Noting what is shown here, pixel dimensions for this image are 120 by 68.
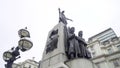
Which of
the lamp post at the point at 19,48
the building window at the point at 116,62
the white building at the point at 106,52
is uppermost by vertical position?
the white building at the point at 106,52

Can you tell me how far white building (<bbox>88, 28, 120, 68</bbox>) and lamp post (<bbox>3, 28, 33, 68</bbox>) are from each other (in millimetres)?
24486

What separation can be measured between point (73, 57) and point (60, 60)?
0.79m

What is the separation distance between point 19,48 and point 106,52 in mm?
31329

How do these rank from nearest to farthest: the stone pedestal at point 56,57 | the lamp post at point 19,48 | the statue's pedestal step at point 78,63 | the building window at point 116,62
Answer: the lamp post at point 19,48
the statue's pedestal step at point 78,63
the stone pedestal at point 56,57
the building window at point 116,62

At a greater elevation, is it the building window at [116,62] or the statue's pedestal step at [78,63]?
the building window at [116,62]

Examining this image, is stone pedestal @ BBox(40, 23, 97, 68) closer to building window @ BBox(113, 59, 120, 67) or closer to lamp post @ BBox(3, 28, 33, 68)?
lamp post @ BBox(3, 28, 33, 68)

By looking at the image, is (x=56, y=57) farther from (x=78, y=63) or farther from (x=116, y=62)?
(x=116, y=62)

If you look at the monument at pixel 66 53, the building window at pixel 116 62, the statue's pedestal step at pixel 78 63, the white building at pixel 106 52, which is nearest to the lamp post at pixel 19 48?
the monument at pixel 66 53

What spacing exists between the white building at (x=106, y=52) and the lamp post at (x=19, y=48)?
24.5m

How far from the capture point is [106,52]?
1330 inches

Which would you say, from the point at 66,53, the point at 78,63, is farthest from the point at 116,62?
the point at 78,63

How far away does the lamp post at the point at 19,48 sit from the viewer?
209 inches

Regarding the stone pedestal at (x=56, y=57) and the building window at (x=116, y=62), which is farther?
the building window at (x=116, y=62)

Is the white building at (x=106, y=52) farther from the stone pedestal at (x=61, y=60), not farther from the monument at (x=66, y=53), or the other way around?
the stone pedestal at (x=61, y=60)
